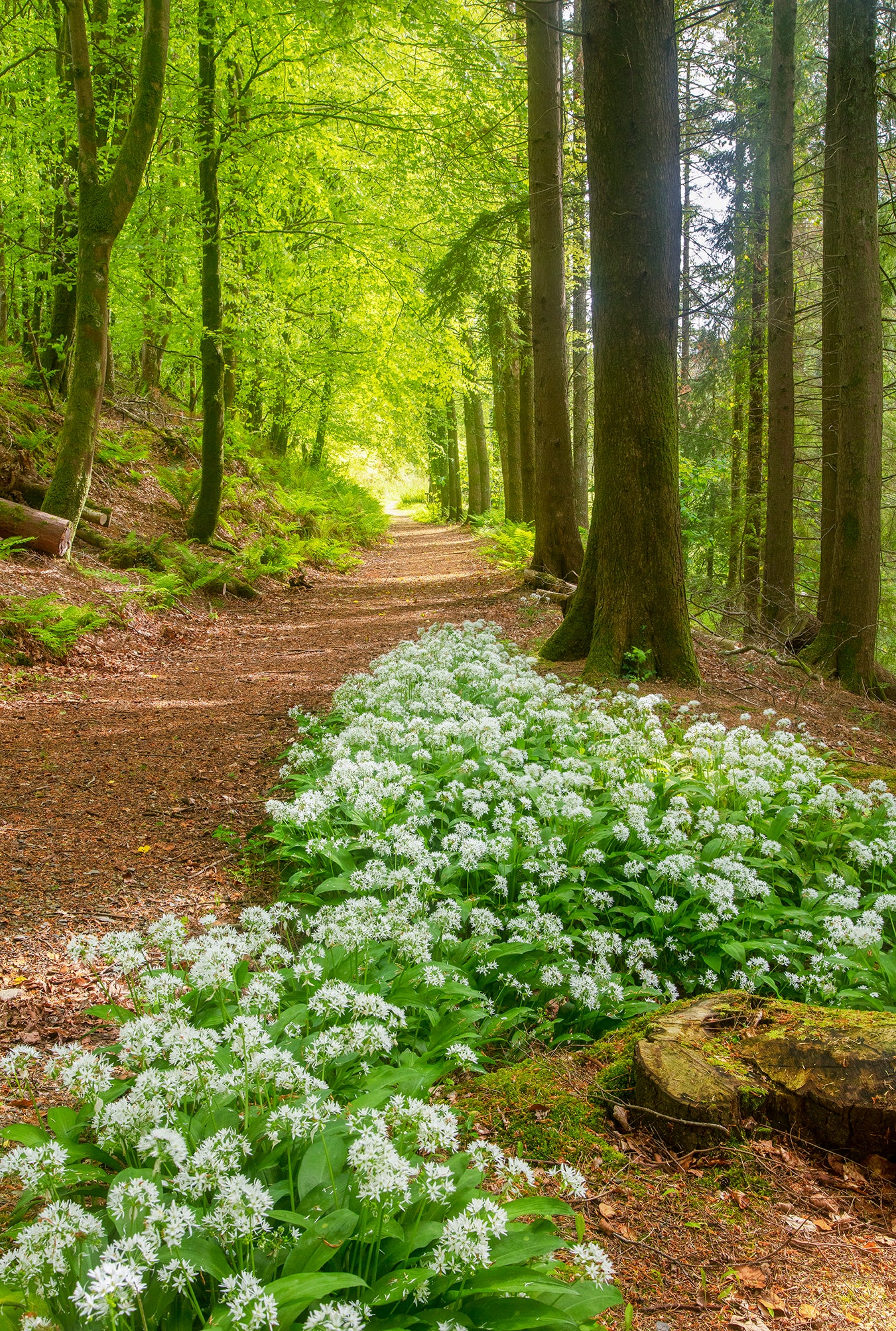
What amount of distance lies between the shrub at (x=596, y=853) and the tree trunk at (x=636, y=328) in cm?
165

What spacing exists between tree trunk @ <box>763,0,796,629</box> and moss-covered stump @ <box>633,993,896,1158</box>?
32.3 feet

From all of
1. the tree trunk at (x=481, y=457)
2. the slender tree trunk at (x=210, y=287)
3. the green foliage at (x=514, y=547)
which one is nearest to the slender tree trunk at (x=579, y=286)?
the green foliage at (x=514, y=547)

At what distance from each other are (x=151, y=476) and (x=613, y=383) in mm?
9739

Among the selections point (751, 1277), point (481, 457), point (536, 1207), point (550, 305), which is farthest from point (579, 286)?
point (536, 1207)

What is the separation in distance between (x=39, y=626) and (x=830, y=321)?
11636 millimetres

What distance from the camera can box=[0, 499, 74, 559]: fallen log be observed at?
9.52m

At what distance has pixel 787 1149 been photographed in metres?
2.63

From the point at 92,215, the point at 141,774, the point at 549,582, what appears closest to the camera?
the point at 141,774

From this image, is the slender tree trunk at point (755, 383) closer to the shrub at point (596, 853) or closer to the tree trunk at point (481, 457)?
the shrub at point (596, 853)

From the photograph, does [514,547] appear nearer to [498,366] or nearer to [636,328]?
[498,366]

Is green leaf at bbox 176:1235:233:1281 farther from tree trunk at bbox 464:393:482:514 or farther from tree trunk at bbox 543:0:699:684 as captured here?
tree trunk at bbox 464:393:482:514

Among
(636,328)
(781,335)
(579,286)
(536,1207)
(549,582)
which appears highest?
(579,286)

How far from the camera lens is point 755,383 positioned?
16.3 metres

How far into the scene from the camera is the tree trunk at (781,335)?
1184 cm
